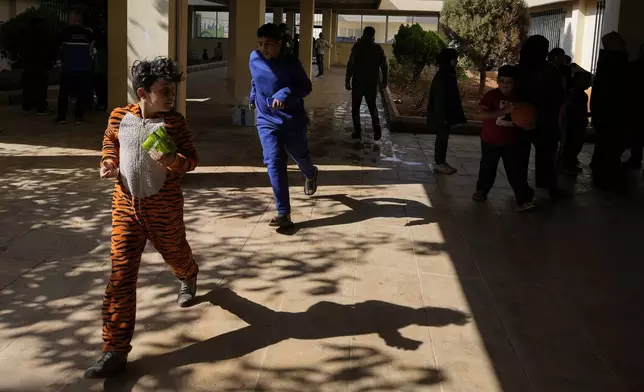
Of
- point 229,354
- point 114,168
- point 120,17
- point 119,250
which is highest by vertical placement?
point 120,17

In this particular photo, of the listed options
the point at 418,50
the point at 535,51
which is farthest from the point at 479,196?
the point at 418,50

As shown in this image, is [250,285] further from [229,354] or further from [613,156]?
[613,156]

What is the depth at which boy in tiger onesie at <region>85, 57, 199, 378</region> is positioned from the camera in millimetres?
3391

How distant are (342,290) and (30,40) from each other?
29.0 feet

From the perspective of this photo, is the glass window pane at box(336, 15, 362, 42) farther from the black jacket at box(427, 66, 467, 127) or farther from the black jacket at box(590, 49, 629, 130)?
the black jacket at box(590, 49, 629, 130)

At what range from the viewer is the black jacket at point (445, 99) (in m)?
8.00

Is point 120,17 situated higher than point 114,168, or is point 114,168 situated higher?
point 120,17

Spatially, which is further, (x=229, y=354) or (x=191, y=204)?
(x=191, y=204)

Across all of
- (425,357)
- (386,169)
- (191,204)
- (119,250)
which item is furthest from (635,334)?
(386,169)

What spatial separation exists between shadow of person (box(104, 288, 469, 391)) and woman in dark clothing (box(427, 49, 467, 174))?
4.18 metres

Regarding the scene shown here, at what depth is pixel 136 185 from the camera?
11.4ft

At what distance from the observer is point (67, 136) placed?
32.5ft

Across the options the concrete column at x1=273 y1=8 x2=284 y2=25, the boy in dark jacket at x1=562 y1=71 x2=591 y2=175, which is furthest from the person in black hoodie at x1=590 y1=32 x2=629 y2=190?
the concrete column at x1=273 y1=8 x2=284 y2=25

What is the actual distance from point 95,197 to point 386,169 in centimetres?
357
